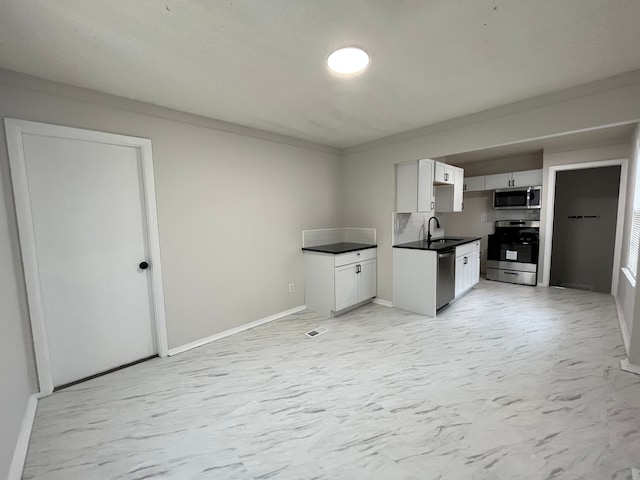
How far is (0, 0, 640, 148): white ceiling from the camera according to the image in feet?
4.60

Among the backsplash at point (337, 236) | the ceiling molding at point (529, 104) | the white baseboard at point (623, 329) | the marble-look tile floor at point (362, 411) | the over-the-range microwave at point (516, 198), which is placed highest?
the ceiling molding at point (529, 104)

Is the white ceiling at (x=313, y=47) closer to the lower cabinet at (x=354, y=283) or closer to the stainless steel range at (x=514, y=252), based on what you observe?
the lower cabinet at (x=354, y=283)

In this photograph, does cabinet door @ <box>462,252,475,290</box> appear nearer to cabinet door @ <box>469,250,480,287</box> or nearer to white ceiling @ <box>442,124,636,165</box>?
cabinet door @ <box>469,250,480,287</box>

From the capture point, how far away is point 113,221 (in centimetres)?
243

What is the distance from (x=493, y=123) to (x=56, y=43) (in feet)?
11.8

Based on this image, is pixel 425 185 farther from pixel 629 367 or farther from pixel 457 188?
pixel 629 367

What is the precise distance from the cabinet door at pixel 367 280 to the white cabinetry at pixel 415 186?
0.93m

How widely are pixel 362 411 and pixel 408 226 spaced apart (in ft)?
9.73

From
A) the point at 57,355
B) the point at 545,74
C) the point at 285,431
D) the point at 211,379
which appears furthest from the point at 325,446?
the point at 545,74

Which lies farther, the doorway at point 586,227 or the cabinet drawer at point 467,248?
the doorway at point 586,227

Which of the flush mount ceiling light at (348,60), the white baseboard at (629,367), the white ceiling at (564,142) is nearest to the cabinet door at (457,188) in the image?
the white ceiling at (564,142)

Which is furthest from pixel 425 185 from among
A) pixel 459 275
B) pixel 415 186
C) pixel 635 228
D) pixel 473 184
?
pixel 473 184

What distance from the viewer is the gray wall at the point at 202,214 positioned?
6.31 ft

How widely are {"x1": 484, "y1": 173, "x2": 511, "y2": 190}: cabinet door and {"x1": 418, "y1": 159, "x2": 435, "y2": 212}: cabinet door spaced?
229cm
